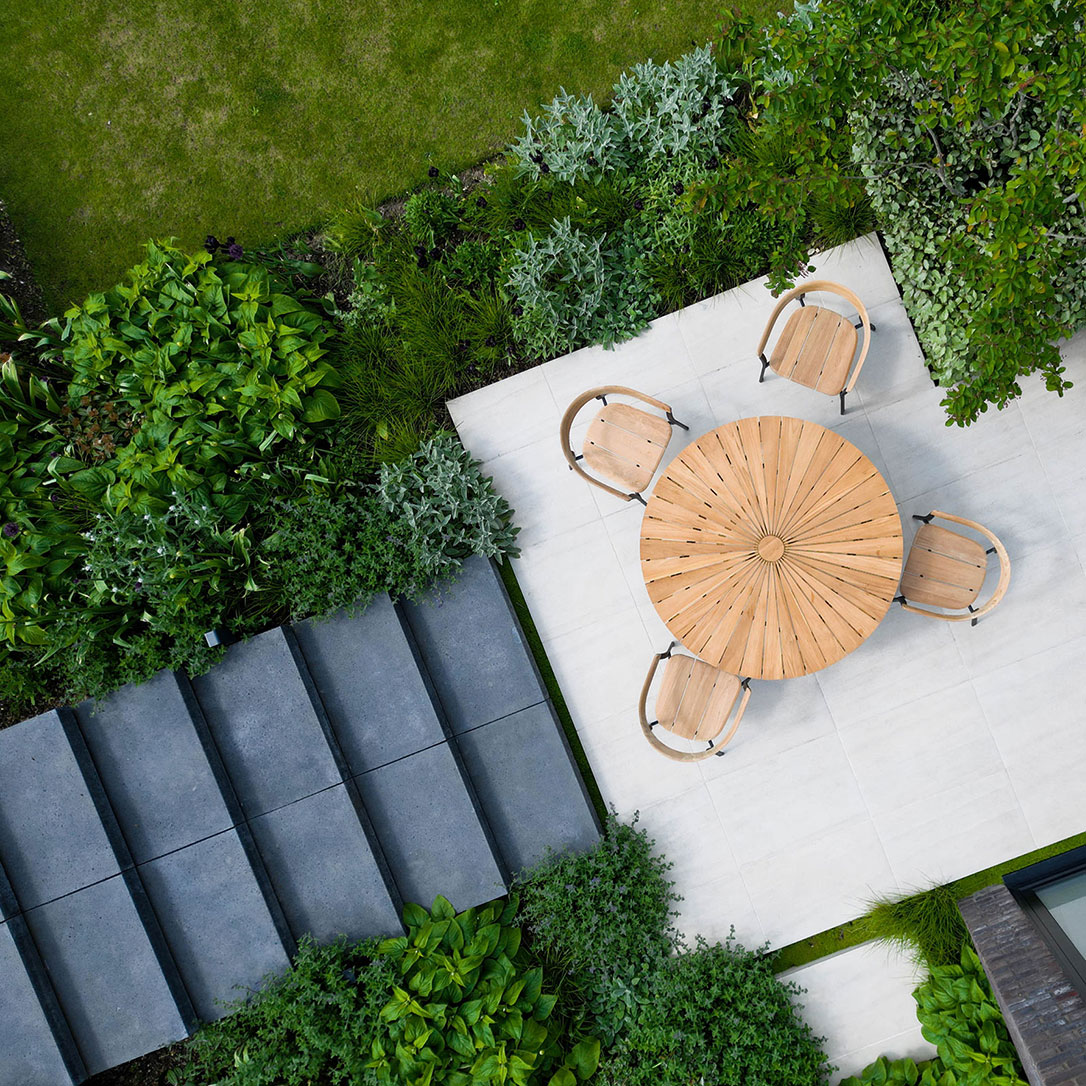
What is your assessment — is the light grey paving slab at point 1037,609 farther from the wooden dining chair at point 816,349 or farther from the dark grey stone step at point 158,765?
the dark grey stone step at point 158,765

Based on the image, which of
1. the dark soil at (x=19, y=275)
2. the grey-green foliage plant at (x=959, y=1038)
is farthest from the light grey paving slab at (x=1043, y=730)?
the dark soil at (x=19, y=275)

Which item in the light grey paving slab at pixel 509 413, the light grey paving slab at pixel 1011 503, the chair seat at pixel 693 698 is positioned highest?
the light grey paving slab at pixel 509 413

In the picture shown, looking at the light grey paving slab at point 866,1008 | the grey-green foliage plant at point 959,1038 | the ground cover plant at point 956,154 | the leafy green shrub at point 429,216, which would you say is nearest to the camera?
the ground cover plant at point 956,154

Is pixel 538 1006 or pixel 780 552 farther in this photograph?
pixel 538 1006

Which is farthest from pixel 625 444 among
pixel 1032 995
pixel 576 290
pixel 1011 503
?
pixel 1032 995

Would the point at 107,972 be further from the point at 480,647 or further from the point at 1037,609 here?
the point at 1037,609

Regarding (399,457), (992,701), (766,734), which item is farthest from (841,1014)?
(399,457)

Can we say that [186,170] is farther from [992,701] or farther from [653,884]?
[992,701]
